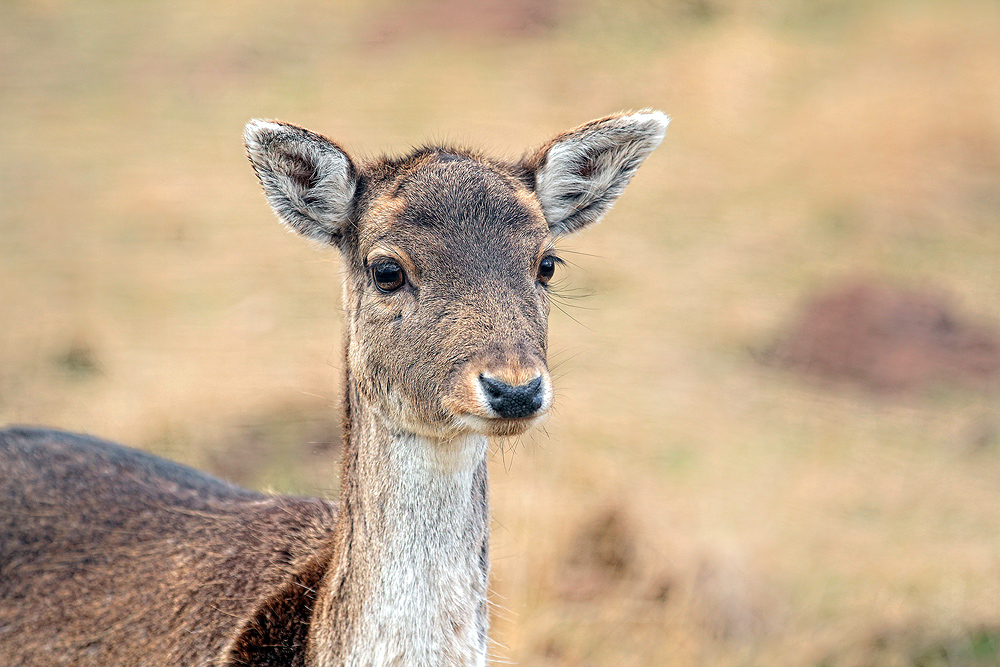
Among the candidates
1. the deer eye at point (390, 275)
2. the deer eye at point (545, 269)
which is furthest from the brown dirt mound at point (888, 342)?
the deer eye at point (390, 275)

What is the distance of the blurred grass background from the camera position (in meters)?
7.66

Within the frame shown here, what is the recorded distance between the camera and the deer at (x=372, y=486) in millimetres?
4137

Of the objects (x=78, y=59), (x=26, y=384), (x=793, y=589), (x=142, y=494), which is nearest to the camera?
(x=142, y=494)

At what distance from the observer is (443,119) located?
15.7 m

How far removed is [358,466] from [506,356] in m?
0.97

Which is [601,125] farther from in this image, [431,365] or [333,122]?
[333,122]

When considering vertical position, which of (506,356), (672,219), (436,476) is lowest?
(436,476)

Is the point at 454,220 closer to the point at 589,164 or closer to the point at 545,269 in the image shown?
the point at 545,269

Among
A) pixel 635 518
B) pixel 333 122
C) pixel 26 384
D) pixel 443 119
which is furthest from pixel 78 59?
pixel 635 518

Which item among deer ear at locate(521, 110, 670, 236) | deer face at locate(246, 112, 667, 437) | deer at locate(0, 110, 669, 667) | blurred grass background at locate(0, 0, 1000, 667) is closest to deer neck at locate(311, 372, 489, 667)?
deer at locate(0, 110, 669, 667)

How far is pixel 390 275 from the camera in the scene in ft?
14.2

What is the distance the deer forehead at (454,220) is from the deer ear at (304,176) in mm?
169

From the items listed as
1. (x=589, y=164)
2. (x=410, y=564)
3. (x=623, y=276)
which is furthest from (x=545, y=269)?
(x=623, y=276)

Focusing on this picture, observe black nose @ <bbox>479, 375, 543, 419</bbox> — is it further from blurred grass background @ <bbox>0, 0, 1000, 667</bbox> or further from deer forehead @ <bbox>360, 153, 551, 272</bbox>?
blurred grass background @ <bbox>0, 0, 1000, 667</bbox>
